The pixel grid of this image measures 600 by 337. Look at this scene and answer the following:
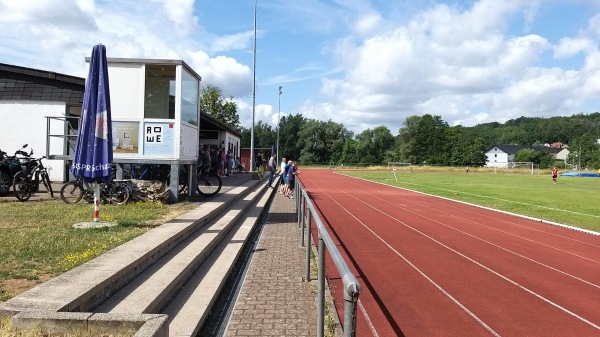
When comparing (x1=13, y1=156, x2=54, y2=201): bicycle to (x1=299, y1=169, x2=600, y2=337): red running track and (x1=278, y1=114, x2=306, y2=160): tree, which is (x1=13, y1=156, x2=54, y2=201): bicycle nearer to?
(x1=299, y1=169, x2=600, y2=337): red running track

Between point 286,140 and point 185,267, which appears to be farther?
point 286,140

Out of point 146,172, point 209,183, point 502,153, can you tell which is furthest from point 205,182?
point 502,153

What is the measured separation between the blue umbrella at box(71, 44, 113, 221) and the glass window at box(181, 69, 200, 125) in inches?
147

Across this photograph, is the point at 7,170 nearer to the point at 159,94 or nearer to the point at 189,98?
the point at 159,94

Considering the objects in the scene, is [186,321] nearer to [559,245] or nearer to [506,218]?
[559,245]

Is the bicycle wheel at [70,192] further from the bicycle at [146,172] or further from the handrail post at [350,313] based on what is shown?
the handrail post at [350,313]

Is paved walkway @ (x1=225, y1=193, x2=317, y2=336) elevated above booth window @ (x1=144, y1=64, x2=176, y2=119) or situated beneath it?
situated beneath

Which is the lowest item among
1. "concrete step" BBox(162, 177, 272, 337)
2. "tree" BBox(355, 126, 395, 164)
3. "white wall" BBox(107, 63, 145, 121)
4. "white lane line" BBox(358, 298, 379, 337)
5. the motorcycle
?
"white lane line" BBox(358, 298, 379, 337)

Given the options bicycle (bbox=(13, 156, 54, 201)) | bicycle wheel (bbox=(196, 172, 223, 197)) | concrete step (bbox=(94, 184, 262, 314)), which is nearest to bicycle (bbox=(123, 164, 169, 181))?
bicycle wheel (bbox=(196, 172, 223, 197))

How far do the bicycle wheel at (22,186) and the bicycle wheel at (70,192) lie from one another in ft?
2.48

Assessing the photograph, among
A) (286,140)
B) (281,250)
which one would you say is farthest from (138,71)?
(286,140)

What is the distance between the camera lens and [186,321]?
14.0 feet

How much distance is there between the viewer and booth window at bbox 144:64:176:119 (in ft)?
38.1

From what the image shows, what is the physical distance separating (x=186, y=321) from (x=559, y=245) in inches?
334
